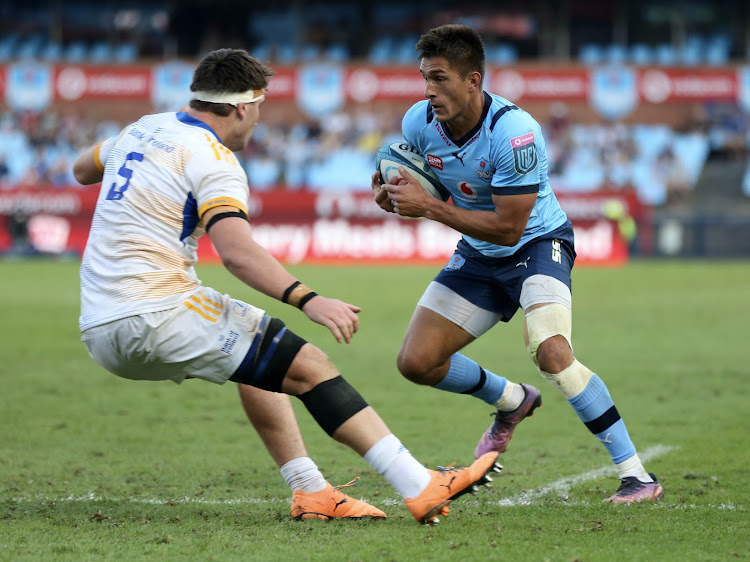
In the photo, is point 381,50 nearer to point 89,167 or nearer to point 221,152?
point 89,167

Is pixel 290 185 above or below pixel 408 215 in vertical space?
below

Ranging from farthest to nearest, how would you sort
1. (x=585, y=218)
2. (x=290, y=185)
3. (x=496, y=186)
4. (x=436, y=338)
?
(x=290, y=185), (x=585, y=218), (x=436, y=338), (x=496, y=186)

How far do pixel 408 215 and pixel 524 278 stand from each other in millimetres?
786

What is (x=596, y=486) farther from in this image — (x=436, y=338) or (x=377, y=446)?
(x=377, y=446)

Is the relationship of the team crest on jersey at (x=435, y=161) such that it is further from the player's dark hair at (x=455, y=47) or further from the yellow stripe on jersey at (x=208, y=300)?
the yellow stripe on jersey at (x=208, y=300)

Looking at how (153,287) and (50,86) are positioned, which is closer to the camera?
(153,287)

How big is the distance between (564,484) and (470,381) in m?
0.84

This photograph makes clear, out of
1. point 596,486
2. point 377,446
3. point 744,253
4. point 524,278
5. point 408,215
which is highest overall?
point 408,215

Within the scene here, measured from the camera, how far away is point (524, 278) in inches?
225

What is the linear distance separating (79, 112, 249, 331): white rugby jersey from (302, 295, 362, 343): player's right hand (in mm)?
554

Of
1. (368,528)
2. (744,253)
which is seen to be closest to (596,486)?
(368,528)

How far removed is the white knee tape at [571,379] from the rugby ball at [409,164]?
1264 millimetres

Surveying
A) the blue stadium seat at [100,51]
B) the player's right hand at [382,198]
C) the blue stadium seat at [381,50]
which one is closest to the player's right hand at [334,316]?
the player's right hand at [382,198]

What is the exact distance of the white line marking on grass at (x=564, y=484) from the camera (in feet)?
17.5
